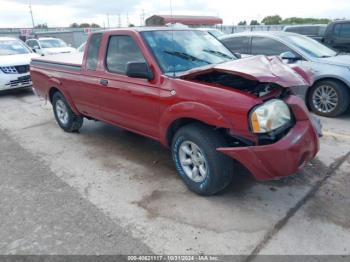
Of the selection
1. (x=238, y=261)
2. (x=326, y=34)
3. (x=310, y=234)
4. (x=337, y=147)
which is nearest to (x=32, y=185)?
(x=238, y=261)

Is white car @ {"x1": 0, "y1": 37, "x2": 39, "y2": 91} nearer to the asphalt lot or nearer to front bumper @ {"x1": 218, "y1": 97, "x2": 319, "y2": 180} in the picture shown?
the asphalt lot

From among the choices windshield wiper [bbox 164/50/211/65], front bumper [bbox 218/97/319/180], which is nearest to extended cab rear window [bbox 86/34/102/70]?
windshield wiper [bbox 164/50/211/65]

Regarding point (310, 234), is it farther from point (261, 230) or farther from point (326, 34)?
point (326, 34)

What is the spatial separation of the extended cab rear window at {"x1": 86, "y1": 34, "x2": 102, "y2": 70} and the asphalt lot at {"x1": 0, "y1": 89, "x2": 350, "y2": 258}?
1.32m

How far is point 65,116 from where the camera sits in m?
5.77

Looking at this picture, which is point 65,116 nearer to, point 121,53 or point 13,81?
point 121,53

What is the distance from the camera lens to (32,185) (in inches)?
153

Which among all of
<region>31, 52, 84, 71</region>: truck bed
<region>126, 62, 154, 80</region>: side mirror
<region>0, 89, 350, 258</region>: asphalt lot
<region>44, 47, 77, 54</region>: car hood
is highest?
<region>126, 62, 154, 80</region>: side mirror

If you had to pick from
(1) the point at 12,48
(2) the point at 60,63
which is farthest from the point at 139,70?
(1) the point at 12,48

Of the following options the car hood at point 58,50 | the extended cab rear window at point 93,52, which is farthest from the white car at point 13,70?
the car hood at point 58,50

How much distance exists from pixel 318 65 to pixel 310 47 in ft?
2.54

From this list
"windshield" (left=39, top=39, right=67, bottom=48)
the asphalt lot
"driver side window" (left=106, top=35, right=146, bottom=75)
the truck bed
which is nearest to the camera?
the asphalt lot

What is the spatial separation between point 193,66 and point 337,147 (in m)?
2.58

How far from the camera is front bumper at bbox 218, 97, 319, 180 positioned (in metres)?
2.79
